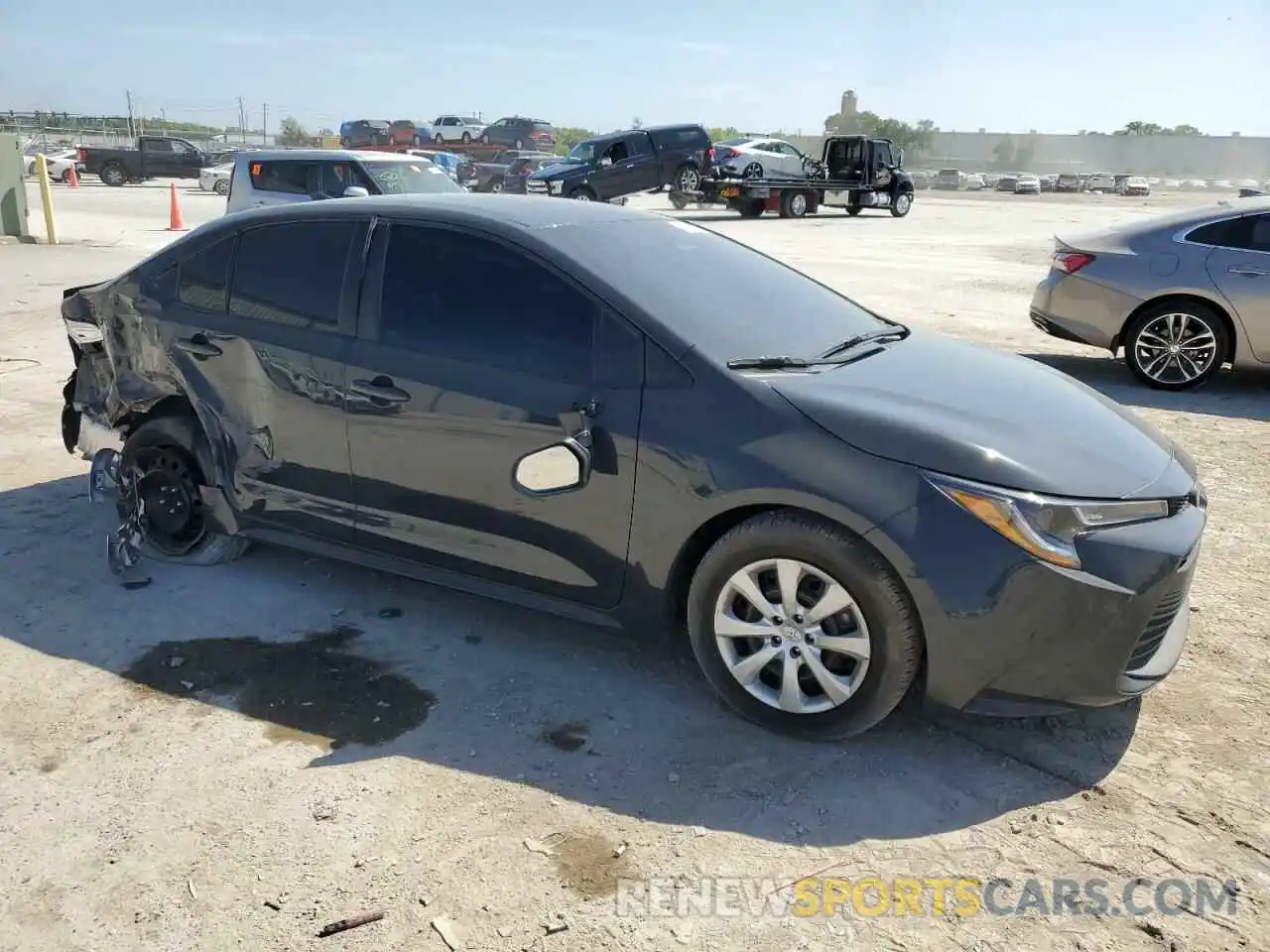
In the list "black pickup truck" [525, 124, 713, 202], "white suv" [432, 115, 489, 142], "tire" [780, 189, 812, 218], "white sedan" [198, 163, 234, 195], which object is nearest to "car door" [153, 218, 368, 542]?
"black pickup truck" [525, 124, 713, 202]

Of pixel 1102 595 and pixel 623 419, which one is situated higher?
pixel 623 419

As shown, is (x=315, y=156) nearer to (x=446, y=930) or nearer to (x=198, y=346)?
(x=198, y=346)

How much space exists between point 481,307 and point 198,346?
56.1 inches

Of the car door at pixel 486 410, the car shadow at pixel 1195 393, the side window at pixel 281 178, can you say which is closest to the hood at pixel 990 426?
the car door at pixel 486 410

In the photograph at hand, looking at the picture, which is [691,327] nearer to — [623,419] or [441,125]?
[623,419]

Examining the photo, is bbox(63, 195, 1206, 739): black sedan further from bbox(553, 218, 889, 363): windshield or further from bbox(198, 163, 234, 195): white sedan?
bbox(198, 163, 234, 195): white sedan

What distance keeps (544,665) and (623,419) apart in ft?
3.36

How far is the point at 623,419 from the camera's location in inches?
134

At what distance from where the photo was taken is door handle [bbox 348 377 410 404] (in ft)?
12.5

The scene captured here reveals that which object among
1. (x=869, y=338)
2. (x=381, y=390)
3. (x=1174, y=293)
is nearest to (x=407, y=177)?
(x=1174, y=293)

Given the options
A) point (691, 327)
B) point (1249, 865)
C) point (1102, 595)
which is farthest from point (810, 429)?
point (1249, 865)

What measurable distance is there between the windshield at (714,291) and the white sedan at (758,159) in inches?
1020

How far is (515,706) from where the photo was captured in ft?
11.7

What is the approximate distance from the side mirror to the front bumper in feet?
3.33
